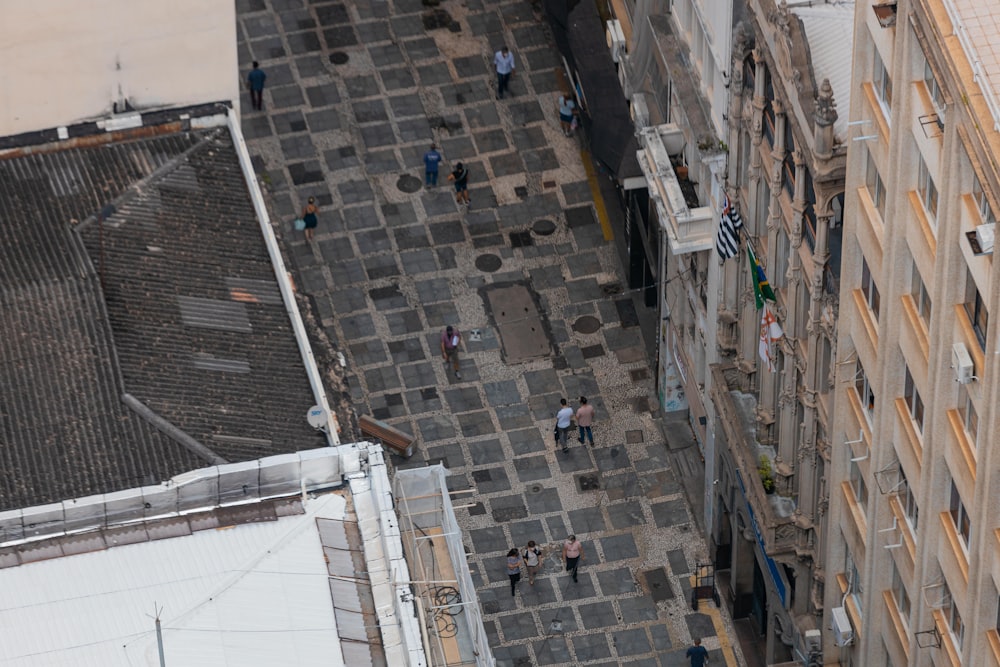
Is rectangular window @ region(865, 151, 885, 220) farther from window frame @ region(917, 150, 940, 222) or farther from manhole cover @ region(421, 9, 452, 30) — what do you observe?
manhole cover @ region(421, 9, 452, 30)

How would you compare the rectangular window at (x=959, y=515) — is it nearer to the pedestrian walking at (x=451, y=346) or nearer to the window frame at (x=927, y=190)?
the window frame at (x=927, y=190)

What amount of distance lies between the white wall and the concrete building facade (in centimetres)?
2921

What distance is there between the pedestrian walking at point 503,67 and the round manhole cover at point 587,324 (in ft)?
52.2

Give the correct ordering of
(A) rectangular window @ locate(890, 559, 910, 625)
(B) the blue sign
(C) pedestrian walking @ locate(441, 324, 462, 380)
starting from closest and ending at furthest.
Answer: (A) rectangular window @ locate(890, 559, 910, 625), (B) the blue sign, (C) pedestrian walking @ locate(441, 324, 462, 380)

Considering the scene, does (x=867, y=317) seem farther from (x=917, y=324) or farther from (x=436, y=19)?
(x=436, y=19)

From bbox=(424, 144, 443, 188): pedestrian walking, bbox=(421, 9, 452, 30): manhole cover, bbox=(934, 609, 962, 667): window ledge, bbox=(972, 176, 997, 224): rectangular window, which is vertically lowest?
bbox=(934, 609, 962, 667): window ledge

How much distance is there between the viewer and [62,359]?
75.9 meters

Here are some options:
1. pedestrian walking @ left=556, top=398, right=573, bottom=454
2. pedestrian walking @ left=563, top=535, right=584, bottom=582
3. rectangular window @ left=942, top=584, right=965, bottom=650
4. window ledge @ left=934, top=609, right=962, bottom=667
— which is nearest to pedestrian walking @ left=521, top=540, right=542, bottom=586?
pedestrian walking @ left=563, top=535, right=584, bottom=582

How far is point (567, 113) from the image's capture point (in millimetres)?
109562

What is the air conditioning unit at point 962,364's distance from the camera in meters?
58.6

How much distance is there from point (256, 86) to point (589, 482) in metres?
29.2

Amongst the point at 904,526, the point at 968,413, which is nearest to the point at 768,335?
the point at 904,526

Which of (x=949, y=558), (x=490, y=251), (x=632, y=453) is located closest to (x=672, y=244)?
(x=632, y=453)

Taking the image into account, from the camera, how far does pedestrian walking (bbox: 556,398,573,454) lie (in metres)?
94.5
